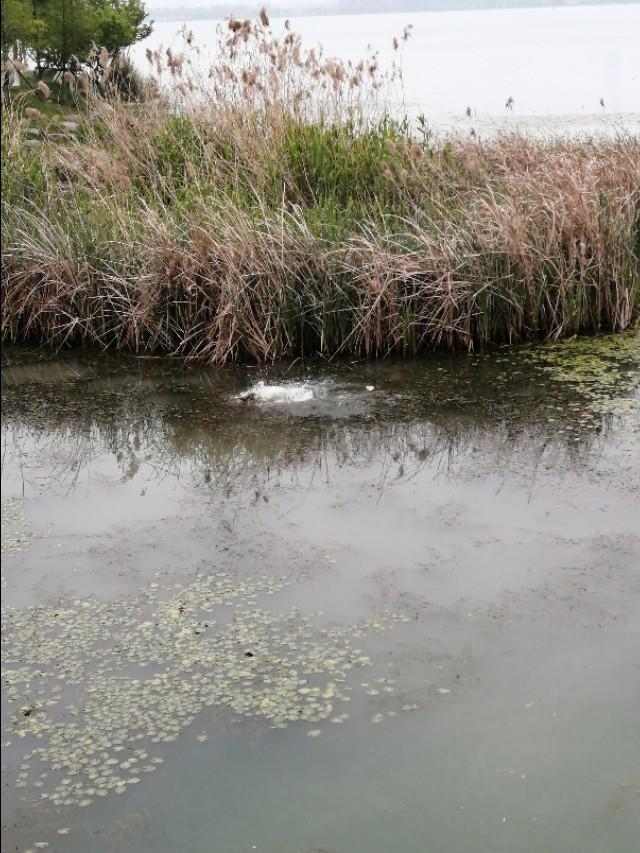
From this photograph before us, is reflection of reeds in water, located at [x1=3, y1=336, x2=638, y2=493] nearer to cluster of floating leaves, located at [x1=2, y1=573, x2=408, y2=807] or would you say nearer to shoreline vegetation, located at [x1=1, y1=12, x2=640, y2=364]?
shoreline vegetation, located at [x1=1, y1=12, x2=640, y2=364]

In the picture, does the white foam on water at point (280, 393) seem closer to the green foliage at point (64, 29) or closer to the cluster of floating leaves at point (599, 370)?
the cluster of floating leaves at point (599, 370)

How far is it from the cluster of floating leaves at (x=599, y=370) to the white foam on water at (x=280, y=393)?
1.21 metres

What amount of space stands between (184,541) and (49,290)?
2772 millimetres

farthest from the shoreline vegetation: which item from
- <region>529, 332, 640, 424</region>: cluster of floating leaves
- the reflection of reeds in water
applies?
the reflection of reeds in water

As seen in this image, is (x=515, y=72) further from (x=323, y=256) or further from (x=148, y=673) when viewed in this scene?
(x=148, y=673)

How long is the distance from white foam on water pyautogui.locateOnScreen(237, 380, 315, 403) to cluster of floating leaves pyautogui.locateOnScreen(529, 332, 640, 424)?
121cm

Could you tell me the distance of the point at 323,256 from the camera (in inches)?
217

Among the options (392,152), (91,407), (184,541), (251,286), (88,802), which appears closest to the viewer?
(88,802)

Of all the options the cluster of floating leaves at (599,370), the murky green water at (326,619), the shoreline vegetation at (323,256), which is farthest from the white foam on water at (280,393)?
the cluster of floating leaves at (599,370)

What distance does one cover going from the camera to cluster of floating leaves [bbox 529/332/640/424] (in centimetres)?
473

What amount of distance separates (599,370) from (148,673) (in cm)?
314

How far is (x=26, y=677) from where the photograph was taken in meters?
2.82

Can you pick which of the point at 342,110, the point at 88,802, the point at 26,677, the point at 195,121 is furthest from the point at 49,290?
the point at 88,802

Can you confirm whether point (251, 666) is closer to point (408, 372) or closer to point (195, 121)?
point (408, 372)
